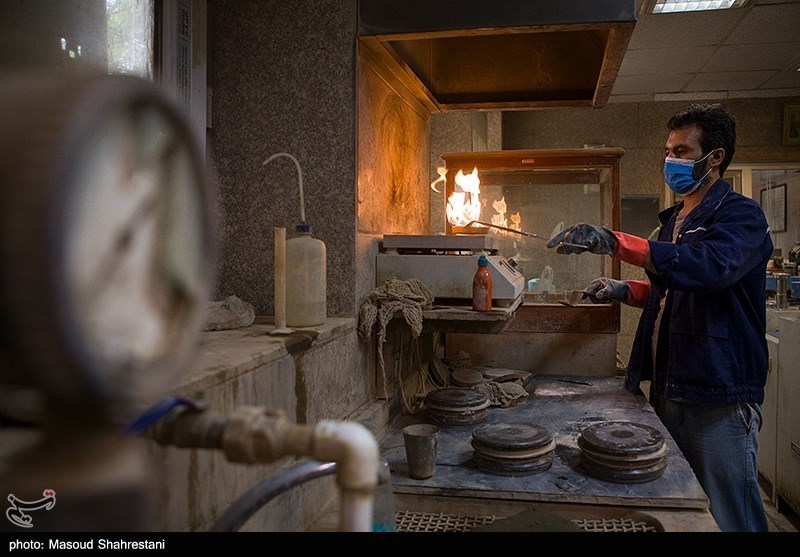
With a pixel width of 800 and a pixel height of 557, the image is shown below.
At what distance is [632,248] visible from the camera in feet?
9.11

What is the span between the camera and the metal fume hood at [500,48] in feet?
7.84

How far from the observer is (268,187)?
2473 mm

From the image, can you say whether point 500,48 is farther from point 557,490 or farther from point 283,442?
point 283,442

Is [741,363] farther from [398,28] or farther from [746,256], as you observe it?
[398,28]

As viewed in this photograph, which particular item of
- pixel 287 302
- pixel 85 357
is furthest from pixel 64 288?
pixel 287 302

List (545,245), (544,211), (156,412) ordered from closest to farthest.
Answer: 1. (156,412)
2. (545,245)
3. (544,211)

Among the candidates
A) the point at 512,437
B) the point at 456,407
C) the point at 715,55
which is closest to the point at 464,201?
the point at 456,407

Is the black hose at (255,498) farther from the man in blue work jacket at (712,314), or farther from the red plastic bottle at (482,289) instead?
the man in blue work jacket at (712,314)

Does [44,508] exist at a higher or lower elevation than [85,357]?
lower

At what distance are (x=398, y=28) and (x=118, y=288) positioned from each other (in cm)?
199

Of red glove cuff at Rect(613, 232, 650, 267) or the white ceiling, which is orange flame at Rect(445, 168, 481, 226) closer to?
red glove cuff at Rect(613, 232, 650, 267)

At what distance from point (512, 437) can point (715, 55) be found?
5893mm

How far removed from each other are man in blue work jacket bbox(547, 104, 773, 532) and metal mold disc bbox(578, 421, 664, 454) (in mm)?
560

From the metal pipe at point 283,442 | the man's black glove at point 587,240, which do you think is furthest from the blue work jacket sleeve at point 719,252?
the metal pipe at point 283,442
